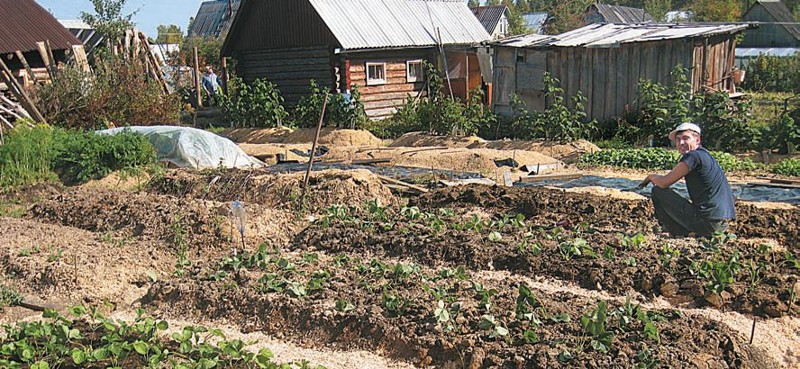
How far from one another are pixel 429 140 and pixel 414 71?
21.5 ft

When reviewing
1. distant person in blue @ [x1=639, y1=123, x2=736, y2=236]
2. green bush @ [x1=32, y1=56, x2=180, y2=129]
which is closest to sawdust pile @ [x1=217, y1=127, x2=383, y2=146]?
green bush @ [x1=32, y1=56, x2=180, y2=129]

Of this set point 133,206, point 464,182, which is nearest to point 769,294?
point 464,182

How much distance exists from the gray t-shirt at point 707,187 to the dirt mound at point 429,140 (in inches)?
334

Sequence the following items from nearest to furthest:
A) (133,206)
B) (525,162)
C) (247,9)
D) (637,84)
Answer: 1. (133,206)
2. (525,162)
3. (637,84)
4. (247,9)

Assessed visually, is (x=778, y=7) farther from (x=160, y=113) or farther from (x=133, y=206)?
(x=133, y=206)

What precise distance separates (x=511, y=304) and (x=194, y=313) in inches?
101

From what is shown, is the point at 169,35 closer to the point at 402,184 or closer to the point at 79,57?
the point at 79,57

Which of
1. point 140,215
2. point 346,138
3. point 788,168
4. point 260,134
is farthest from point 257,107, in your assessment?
point 788,168

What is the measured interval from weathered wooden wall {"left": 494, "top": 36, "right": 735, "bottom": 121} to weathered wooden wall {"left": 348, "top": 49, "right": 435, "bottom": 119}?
444cm

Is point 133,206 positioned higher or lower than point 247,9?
lower

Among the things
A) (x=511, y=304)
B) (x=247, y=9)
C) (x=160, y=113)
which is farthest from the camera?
(x=247, y=9)

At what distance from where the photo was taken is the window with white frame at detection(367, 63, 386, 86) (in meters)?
21.2

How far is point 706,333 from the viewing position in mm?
5152

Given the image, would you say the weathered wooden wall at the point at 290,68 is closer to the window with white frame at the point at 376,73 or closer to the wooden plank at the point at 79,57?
the window with white frame at the point at 376,73
